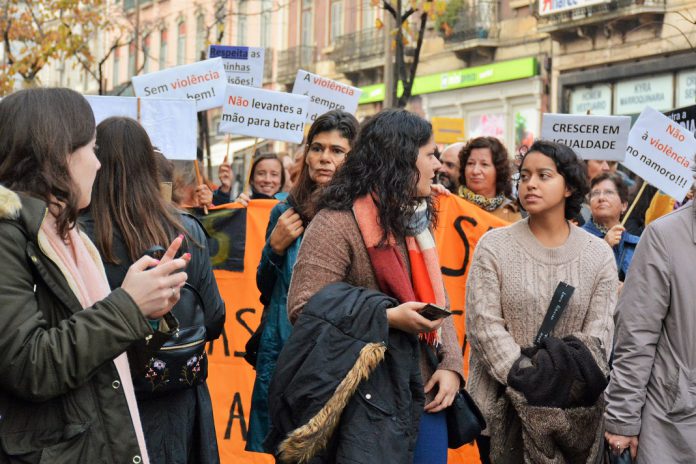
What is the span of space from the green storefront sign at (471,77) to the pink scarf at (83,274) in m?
25.2

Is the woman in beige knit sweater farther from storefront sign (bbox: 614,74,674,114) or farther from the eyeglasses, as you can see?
storefront sign (bbox: 614,74,674,114)

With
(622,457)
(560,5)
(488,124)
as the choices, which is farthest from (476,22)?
(622,457)

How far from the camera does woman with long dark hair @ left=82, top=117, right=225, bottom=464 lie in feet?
13.0

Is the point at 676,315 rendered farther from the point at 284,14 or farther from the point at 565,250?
the point at 284,14

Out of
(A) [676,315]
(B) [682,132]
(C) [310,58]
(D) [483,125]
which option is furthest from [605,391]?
(C) [310,58]

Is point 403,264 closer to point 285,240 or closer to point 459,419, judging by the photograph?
point 459,419

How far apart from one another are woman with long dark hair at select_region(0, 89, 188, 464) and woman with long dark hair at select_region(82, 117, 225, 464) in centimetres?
85

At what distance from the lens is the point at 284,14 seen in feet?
127

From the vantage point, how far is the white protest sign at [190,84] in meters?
8.40

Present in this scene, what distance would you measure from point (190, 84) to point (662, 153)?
3.43m

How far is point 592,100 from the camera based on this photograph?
26.2 m

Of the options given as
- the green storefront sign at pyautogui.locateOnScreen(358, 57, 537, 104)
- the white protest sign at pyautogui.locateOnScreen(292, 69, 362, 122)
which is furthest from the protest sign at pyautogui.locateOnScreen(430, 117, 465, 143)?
the green storefront sign at pyautogui.locateOnScreen(358, 57, 537, 104)

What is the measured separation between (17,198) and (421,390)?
5.21 ft

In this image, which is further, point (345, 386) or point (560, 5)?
point (560, 5)
